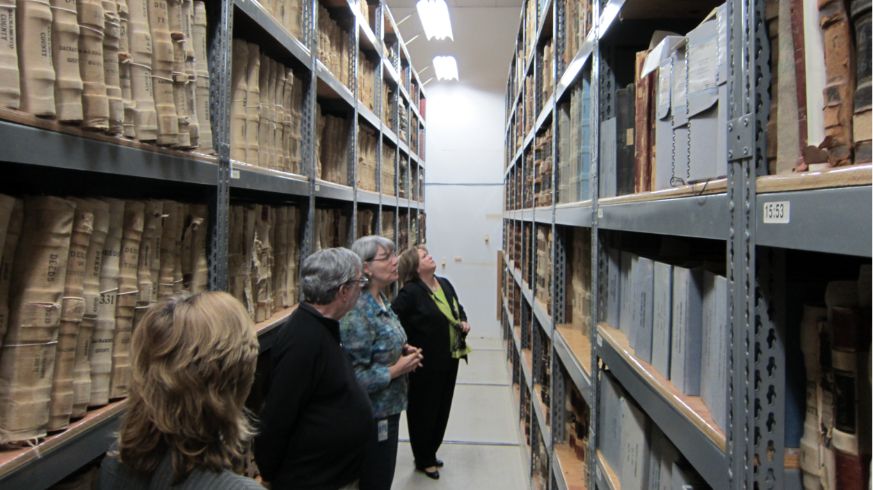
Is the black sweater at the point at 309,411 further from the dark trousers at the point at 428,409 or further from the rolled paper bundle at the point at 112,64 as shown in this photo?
the dark trousers at the point at 428,409

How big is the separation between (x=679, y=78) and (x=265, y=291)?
1546 mm

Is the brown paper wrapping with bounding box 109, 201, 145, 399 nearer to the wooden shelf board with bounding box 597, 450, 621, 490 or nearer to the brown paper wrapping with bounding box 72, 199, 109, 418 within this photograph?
the brown paper wrapping with bounding box 72, 199, 109, 418

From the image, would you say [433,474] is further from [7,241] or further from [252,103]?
[7,241]

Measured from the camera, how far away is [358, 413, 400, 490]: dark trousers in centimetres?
Answer: 244

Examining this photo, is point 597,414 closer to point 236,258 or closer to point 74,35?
point 236,258

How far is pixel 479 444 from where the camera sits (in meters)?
4.17

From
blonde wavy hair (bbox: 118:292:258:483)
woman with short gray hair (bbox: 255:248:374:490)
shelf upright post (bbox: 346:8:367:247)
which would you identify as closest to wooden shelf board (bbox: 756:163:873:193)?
blonde wavy hair (bbox: 118:292:258:483)

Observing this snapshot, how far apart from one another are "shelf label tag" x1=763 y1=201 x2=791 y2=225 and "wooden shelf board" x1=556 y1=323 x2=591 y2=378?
3.71 feet

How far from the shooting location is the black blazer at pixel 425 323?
3.39 meters

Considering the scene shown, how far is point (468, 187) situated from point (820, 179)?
715 cm

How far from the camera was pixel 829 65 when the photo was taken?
646 mm

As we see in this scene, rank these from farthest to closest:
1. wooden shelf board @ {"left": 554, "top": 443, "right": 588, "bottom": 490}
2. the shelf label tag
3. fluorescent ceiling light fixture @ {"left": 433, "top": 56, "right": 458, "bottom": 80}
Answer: fluorescent ceiling light fixture @ {"left": 433, "top": 56, "right": 458, "bottom": 80}
wooden shelf board @ {"left": 554, "top": 443, "right": 588, "bottom": 490}
the shelf label tag

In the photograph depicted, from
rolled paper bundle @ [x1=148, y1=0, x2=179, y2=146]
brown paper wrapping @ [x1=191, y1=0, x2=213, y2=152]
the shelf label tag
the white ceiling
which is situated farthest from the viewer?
the white ceiling

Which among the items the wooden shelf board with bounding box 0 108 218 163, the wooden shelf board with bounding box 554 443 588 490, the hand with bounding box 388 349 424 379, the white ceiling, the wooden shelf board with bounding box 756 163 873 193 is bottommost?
the wooden shelf board with bounding box 554 443 588 490
